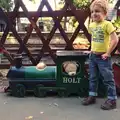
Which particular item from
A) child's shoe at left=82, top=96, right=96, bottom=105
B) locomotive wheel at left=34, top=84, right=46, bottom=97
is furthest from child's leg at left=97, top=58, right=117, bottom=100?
locomotive wheel at left=34, top=84, right=46, bottom=97

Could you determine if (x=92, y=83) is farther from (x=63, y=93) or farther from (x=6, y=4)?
(x=6, y=4)

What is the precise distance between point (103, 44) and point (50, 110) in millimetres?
1218

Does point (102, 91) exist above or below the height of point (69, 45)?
below

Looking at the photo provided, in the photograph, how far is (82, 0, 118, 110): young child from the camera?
4.22 m

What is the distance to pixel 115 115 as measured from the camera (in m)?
4.15

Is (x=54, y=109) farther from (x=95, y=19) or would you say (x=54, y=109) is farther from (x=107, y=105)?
(x=95, y=19)

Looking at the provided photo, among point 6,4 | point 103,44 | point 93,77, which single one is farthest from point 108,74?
point 6,4

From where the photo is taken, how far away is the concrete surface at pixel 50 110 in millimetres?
4074

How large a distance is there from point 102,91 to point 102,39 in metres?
0.99

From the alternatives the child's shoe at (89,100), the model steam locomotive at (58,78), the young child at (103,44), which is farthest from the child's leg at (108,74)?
the model steam locomotive at (58,78)

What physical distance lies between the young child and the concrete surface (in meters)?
0.19

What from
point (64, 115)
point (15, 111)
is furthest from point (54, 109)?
point (15, 111)

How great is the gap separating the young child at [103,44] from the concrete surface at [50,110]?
185mm

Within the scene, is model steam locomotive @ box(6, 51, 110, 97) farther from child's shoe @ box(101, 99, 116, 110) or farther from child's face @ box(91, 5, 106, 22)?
child's face @ box(91, 5, 106, 22)
